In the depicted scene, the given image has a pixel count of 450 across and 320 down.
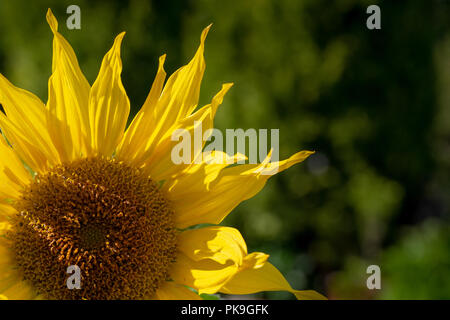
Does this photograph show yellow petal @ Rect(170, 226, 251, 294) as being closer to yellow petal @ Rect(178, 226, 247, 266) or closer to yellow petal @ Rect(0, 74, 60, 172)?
yellow petal @ Rect(178, 226, 247, 266)

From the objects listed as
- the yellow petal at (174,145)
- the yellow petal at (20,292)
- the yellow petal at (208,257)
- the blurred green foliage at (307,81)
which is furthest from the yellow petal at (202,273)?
the blurred green foliage at (307,81)

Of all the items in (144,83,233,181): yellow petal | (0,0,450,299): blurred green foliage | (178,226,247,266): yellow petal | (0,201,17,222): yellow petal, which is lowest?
(178,226,247,266): yellow petal

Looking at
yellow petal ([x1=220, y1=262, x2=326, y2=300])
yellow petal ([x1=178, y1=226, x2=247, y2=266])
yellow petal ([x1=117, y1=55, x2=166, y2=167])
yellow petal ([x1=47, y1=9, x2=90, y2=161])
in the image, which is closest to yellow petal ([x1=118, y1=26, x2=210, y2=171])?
yellow petal ([x1=117, y1=55, x2=166, y2=167])

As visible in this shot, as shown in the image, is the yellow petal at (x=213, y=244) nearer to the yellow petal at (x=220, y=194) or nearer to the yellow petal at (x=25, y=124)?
the yellow petal at (x=220, y=194)

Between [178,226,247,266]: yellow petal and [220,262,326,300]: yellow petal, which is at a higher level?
[178,226,247,266]: yellow petal

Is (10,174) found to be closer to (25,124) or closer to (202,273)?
(25,124)

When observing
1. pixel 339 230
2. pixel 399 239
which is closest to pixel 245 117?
pixel 339 230

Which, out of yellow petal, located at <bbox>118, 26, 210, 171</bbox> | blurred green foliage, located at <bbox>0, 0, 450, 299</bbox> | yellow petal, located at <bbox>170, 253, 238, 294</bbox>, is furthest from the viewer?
blurred green foliage, located at <bbox>0, 0, 450, 299</bbox>
